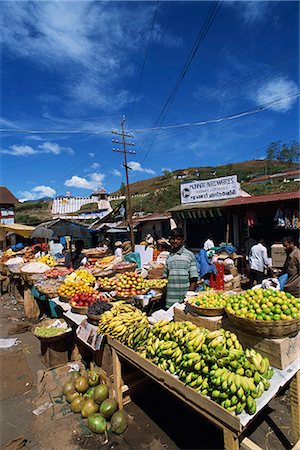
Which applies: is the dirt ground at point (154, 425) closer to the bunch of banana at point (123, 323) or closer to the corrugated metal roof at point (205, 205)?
the bunch of banana at point (123, 323)

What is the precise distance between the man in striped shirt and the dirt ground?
4.06ft

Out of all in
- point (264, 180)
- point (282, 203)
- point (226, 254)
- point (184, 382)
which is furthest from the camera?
point (264, 180)

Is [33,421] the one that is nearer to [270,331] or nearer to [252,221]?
[270,331]

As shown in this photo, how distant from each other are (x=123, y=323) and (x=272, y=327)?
1752mm

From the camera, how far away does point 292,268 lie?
5.13m

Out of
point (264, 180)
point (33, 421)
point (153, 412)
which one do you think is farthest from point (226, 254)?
point (264, 180)

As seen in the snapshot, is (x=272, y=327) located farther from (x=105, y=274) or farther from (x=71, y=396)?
(x=105, y=274)

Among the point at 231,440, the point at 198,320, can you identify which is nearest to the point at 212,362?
the point at 231,440

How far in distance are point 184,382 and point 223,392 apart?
36cm

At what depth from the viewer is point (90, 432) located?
3.00 meters

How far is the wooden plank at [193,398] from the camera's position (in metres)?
1.77

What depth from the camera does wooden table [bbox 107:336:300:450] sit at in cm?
178

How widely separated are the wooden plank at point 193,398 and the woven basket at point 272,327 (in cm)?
69

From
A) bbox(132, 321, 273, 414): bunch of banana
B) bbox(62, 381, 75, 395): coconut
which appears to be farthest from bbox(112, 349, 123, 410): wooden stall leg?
bbox(132, 321, 273, 414): bunch of banana
